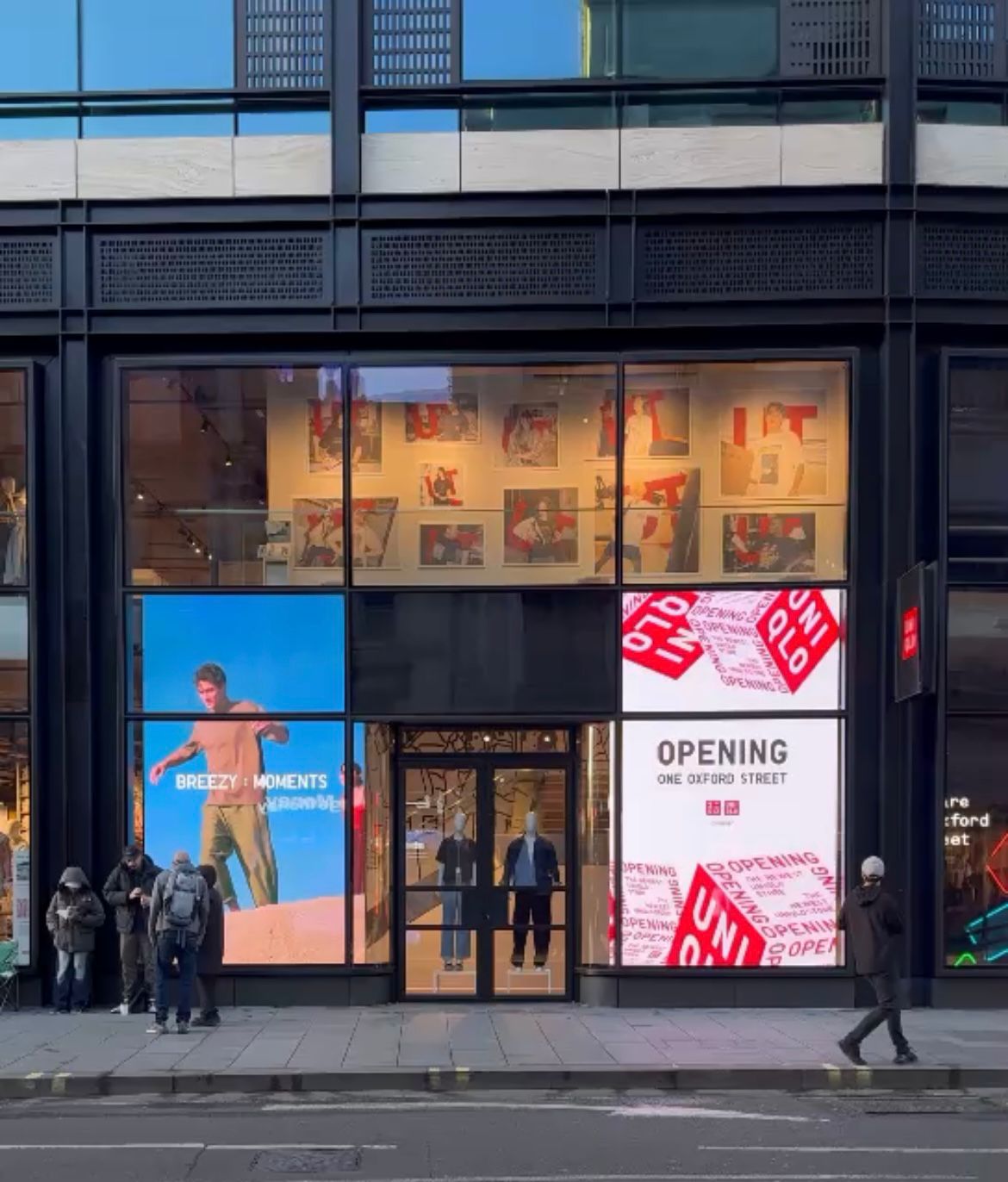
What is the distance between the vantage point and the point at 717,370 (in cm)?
1258

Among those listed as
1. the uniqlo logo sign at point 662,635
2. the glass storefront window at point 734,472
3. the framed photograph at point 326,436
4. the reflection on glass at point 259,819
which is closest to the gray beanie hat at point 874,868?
the uniqlo logo sign at point 662,635

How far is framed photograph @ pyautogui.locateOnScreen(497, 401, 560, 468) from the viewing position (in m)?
12.6

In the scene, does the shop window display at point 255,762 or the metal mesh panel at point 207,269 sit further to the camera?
the metal mesh panel at point 207,269

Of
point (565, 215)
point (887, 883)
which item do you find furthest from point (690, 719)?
point (565, 215)

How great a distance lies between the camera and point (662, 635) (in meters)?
12.3

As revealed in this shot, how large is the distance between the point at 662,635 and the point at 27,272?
751 cm

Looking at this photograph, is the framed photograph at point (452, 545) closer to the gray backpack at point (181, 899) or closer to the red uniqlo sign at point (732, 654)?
the red uniqlo sign at point (732, 654)

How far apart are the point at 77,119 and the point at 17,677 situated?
583 cm

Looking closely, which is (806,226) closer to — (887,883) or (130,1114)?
(887,883)

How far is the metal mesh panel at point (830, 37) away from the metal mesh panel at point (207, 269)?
5230 millimetres

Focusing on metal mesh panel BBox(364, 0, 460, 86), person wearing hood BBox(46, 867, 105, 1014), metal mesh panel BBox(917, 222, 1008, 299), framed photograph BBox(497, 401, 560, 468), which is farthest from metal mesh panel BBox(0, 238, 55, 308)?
metal mesh panel BBox(917, 222, 1008, 299)

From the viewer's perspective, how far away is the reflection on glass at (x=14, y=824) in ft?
40.5

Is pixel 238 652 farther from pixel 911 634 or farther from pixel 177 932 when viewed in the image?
pixel 911 634

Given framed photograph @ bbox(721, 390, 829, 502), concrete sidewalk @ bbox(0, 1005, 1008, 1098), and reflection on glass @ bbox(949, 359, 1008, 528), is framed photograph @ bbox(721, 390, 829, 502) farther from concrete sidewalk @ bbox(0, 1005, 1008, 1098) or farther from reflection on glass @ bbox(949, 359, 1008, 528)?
concrete sidewalk @ bbox(0, 1005, 1008, 1098)
